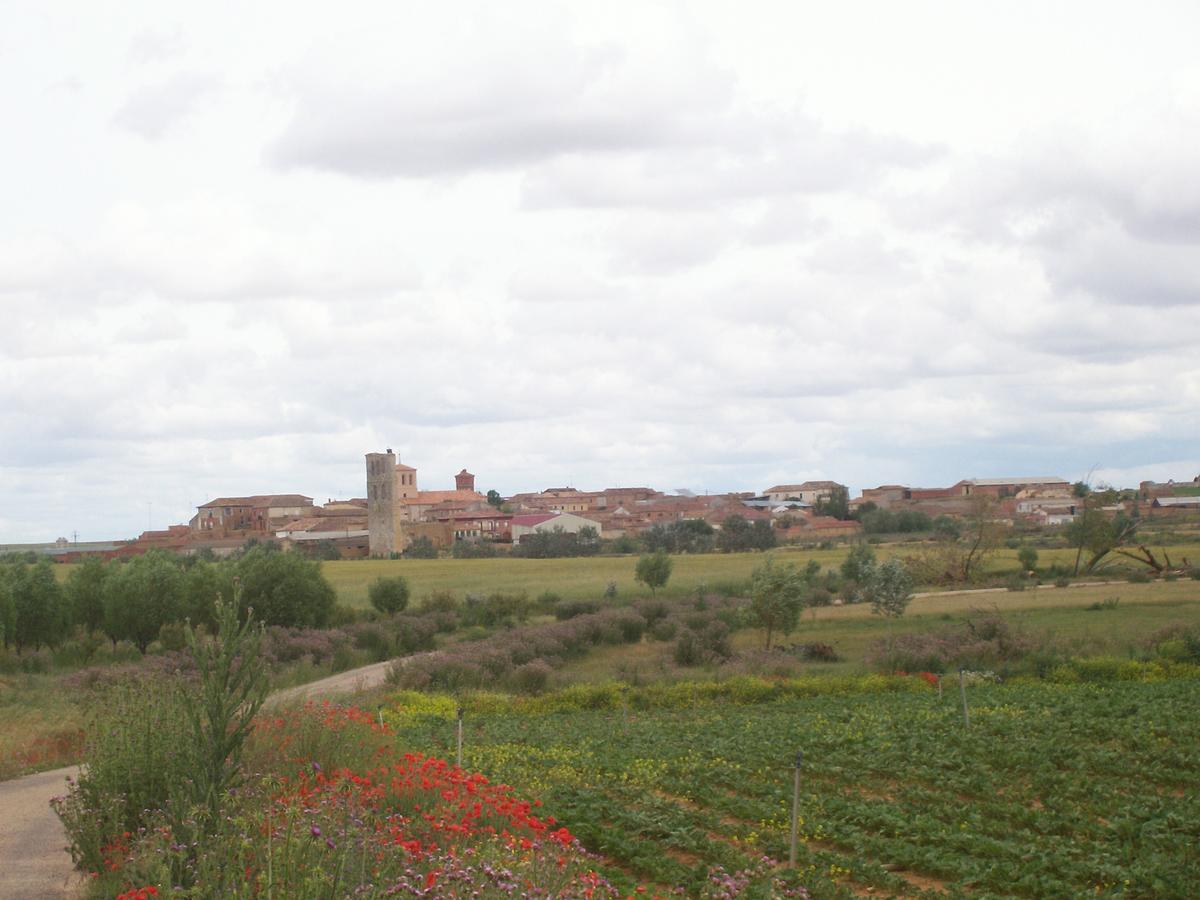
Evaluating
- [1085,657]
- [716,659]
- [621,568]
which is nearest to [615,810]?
[1085,657]

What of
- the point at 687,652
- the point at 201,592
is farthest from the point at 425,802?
the point at 201,592

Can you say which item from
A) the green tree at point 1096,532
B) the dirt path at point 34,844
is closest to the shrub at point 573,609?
the green tree at point 1096,532

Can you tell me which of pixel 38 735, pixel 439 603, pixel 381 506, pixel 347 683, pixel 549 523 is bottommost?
pixel 347 683

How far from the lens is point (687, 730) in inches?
906

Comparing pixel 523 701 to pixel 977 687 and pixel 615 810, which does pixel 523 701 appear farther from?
pixel 615 810

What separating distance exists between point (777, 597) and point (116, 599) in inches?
995

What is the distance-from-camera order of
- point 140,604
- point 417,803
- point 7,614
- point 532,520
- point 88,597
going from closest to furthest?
point 417,803, point 7,614, point 140,604, point 88,597, point 532,520

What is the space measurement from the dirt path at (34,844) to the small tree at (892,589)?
103ft

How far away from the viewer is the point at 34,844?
44.2 feet

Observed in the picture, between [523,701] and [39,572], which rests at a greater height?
[39,572]

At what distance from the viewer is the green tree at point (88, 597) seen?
48.7 meters

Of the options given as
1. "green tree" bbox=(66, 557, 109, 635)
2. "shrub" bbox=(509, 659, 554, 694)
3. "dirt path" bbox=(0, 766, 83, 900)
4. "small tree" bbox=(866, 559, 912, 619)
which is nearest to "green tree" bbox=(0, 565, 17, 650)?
"green tree" bbox=(66, 557, 109, 635)

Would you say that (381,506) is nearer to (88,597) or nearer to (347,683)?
(88,597)

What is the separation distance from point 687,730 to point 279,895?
53.0ft
